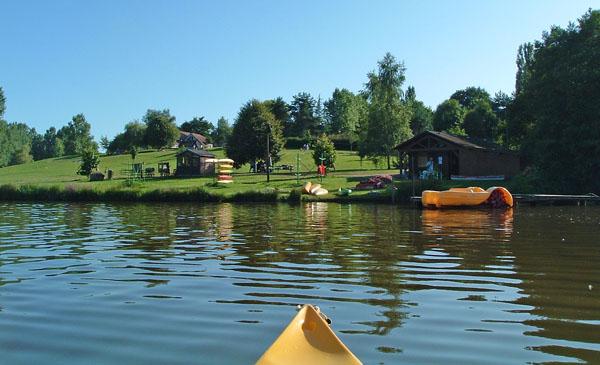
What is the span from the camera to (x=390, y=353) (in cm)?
648

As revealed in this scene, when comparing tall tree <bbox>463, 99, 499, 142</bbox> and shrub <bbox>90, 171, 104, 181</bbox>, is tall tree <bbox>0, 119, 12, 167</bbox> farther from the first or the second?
tall tree <bbox>463, 99, 499, 142</bbox>

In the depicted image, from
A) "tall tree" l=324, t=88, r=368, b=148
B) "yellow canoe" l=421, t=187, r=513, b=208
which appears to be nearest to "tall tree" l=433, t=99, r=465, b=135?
"tall tree" l=324, t=88, r=368, b=148

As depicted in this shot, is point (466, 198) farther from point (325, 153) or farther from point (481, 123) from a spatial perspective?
point (481, 123)

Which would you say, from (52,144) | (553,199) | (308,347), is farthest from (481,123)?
(52,144)

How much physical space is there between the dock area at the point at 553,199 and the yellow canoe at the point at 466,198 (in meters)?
2.27

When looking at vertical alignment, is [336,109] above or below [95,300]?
above

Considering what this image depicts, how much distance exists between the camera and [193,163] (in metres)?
65.9

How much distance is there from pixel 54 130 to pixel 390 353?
180061mm

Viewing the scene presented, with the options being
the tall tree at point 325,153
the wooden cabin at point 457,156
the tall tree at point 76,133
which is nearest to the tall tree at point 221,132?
the tall tree at point 76,133

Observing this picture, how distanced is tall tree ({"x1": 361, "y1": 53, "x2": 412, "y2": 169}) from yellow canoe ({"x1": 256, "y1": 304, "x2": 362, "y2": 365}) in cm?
5585

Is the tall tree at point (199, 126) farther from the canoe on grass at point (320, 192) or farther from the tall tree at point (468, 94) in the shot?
the canoe on grass at point (320, 192)

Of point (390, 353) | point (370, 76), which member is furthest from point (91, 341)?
point (370, 76)

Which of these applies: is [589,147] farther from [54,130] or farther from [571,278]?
[54,130]

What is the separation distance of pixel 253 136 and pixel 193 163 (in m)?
7.83
